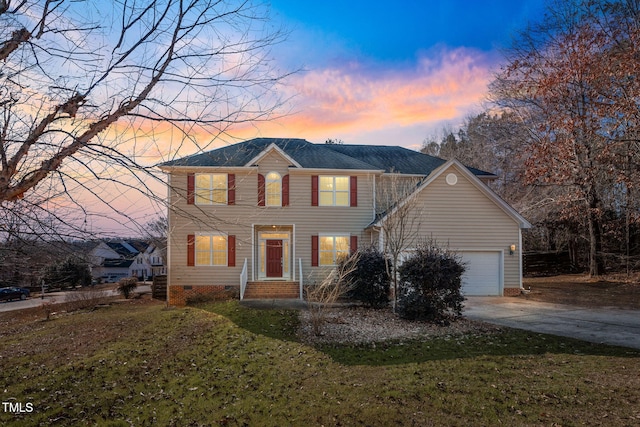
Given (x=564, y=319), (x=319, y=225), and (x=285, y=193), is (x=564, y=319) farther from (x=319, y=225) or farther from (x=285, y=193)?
(x=285, y=193)

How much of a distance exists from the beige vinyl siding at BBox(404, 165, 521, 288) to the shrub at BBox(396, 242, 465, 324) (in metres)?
5.42

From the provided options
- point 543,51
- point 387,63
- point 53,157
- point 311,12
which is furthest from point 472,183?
point 53,157

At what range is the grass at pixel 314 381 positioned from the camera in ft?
16.1

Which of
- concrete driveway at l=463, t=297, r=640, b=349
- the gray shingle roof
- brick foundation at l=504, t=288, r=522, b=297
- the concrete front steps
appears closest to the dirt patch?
brick foundation at l=504, t=288, r=522, b=297

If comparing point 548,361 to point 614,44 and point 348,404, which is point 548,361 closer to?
point 348,404

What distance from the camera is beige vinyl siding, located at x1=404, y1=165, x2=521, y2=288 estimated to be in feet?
53.1

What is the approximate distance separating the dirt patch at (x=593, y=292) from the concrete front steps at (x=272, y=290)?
9.11 meters

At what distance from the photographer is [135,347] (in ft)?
29.9

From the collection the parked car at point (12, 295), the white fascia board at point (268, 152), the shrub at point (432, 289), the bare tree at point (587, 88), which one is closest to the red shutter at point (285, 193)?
the white fascia board at point (268, 152)

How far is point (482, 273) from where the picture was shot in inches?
651

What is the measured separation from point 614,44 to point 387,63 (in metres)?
7.57

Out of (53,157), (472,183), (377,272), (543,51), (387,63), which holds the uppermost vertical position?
(543,51)

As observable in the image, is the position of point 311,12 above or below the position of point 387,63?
below

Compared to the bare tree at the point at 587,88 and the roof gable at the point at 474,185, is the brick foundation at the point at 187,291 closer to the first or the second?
the roof gable at the point at 474,185
